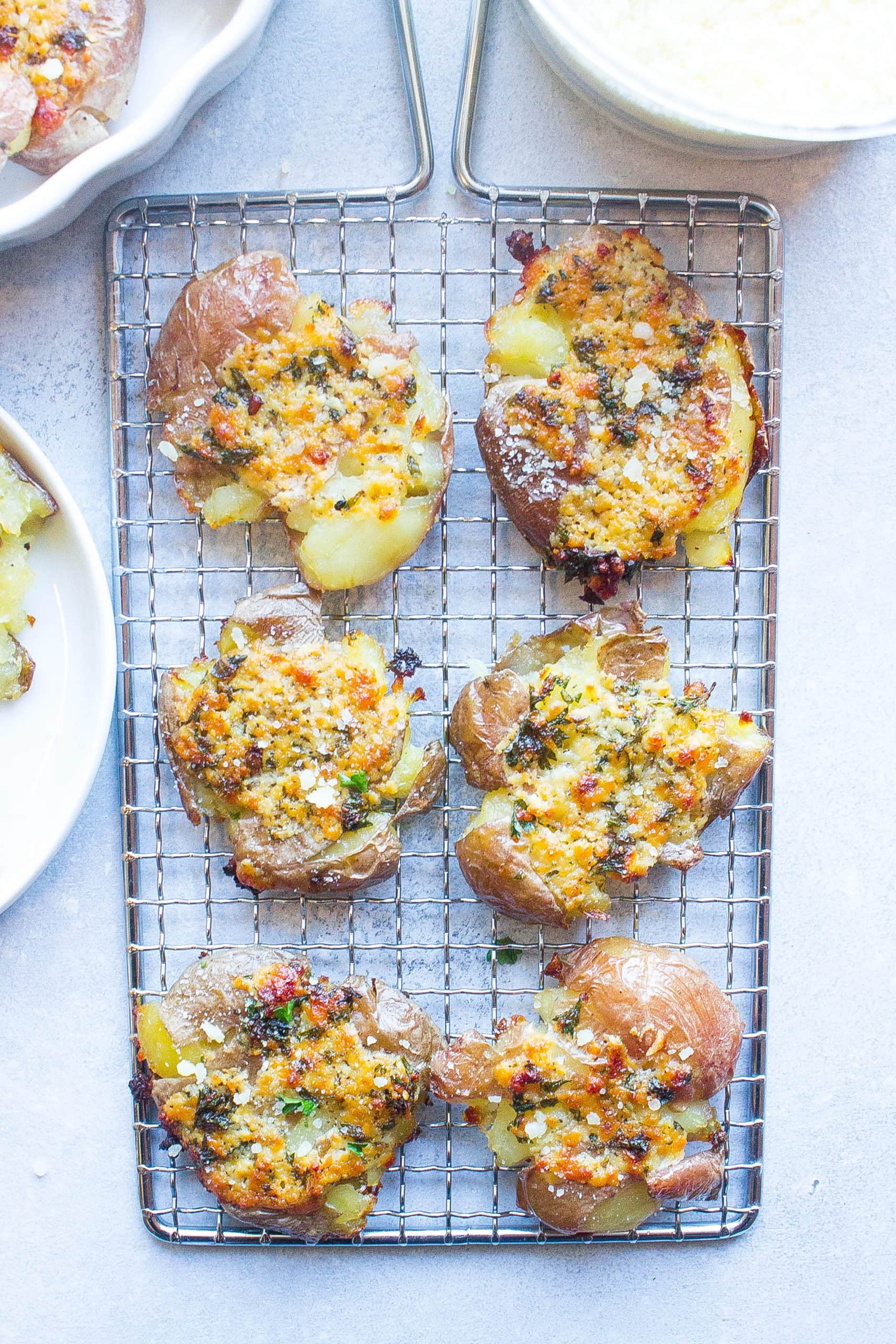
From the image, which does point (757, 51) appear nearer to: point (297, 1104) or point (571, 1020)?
point (571, 1020)

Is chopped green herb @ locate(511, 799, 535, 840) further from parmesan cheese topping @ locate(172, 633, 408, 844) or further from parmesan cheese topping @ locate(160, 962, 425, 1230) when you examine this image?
parmesan cheese topping @ locate(160, 962, 425, 1230)

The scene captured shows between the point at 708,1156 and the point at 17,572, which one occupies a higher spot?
the point at 17,572

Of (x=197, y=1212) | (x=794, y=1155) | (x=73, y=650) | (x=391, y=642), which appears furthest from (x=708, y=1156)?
(x=73, y=650)

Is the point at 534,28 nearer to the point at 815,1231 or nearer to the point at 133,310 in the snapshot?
the point at 133,310

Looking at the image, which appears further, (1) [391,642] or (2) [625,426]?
(1) [391,642]

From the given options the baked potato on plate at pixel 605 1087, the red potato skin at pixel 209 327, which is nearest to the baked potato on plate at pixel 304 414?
the red potato skin at pixel 209 327

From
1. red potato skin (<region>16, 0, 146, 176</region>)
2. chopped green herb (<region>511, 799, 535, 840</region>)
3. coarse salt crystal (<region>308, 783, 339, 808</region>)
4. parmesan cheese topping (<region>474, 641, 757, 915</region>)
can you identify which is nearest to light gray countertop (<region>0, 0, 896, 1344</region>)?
red potato skin (<region>16, 0, 146, 176</region>)
